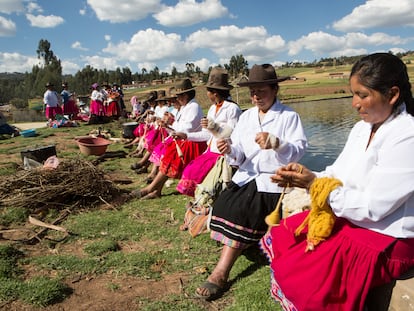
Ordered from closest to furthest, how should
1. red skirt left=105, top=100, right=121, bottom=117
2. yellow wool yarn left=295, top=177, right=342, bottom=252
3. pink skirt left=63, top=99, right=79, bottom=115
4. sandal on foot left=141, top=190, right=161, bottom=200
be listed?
yellow wool yarn left=295, top=177, right=342, bottom=252 < sandal on foot left=141, top=190, right=161, bottom=200 < red skirt left=105, top=100, right=121, bottom=117 < pink skirt left=63, top=99, right=79, bottom=115

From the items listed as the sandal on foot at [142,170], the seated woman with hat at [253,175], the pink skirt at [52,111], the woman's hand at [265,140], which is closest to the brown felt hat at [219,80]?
the seated woman with hat at [253,175]

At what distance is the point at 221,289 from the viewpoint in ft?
9.80

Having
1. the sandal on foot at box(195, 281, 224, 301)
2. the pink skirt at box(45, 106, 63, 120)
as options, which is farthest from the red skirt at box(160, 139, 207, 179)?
the pink skirt at box(45, 106, 63, 120)

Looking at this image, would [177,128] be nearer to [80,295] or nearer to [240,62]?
[80,295]

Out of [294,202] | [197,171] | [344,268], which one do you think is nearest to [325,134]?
[197,171]

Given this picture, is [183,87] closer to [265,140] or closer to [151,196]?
[151,196]

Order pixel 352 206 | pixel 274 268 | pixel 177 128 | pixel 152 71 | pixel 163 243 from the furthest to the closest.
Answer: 1. pixel 152 71
2. pixel 177 128
3. pixel 163 243
4. pixel 274 268
5. pixel 352 206

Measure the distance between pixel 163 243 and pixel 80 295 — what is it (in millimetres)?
1183

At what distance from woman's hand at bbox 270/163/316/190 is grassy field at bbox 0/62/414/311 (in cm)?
119

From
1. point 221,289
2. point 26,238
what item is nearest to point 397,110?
point 221,289

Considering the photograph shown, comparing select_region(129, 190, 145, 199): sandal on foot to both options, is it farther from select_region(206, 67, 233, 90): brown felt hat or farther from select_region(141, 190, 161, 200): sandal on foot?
select_region(206, 67, 233, 90): brown felt hat

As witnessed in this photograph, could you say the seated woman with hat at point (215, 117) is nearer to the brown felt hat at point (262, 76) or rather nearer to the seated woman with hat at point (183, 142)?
the seated woman with hat at point (183, 142)

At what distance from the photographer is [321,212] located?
2.04 meters

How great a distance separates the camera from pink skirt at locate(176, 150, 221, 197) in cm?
431
